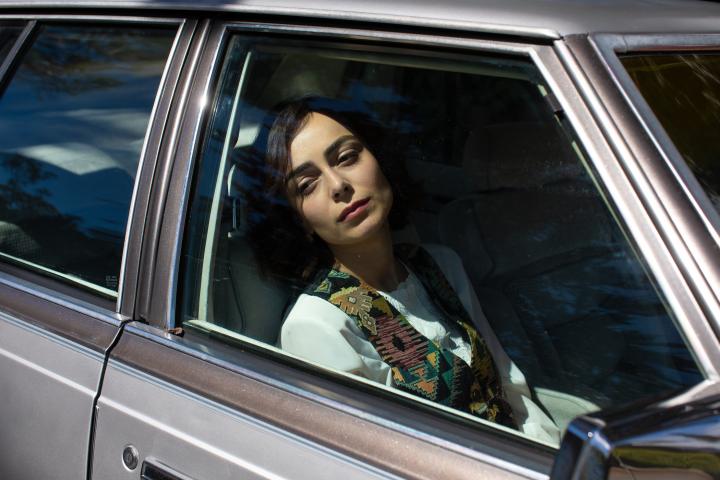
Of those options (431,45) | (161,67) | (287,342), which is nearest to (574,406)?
(287,342)

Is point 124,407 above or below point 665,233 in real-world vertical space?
above

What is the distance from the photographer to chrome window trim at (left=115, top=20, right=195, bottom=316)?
1.87m

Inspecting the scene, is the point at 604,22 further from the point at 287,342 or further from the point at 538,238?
the point at 287,342

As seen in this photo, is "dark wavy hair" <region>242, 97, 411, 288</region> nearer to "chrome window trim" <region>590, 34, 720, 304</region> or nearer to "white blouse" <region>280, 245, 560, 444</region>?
"white blouse" <region>280, 245, 560, 444</region>

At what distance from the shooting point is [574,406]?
1570 millimetres

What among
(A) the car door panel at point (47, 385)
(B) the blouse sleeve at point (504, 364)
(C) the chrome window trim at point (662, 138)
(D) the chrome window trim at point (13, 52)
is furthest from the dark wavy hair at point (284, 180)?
(D) the chrome window trim at point (13, 52)

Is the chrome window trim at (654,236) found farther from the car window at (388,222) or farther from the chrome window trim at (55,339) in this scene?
the chrome window trim at (55,339)

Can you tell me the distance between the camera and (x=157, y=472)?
1.67 m

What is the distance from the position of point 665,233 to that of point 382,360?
666mm

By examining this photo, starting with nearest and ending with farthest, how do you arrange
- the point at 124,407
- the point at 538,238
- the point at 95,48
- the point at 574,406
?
the point at 574,406 → the point at 124,407 → the point at 538,238 → the point at 95,48

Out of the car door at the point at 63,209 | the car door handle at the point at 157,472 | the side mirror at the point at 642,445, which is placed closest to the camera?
the side mirror at the point at 642,445

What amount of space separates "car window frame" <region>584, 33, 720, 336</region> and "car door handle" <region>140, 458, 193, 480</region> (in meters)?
0.92

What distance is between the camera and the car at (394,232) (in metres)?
1.41

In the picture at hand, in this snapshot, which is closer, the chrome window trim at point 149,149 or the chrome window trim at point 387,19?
the chrome window trim at point 387,19
